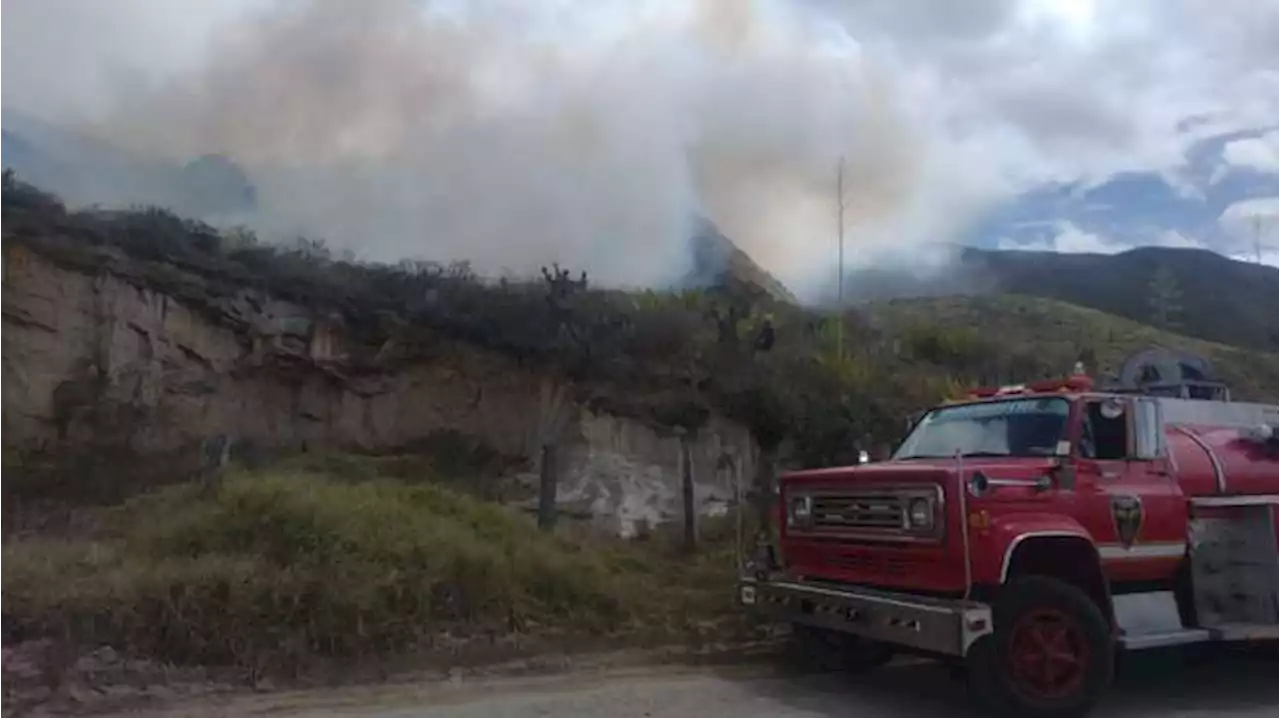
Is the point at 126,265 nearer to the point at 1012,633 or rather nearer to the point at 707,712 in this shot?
the point at 707,712

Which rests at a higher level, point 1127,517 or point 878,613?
point 1127,517

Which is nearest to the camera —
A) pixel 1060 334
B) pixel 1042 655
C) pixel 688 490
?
pixel 1042 655

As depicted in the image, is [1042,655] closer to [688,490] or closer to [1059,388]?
[1059,388]

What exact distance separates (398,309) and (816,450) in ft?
20.2

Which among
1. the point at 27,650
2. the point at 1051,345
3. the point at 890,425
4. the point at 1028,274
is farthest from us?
the point at 1028,274

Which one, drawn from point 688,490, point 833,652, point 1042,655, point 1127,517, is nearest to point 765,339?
point 688,490

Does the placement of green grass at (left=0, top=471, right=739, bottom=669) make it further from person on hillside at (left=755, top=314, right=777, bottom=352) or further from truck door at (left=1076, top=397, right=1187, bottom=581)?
person on hillside at (left=755, top=314, right=777, bottom=352)

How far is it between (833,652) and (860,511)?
5.89 feet

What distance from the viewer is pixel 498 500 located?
1391 cm

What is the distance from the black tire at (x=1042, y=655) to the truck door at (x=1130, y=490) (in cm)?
57

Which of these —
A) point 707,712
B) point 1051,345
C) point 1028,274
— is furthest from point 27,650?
point 1028,274

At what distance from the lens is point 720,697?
845 cm

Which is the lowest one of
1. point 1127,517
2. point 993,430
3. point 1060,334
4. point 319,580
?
point 319,580

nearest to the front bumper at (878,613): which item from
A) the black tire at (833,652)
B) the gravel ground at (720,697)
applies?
the black tire at (833,652)
